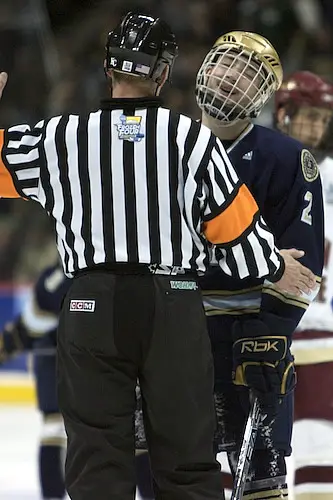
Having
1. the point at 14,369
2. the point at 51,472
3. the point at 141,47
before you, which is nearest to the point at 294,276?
the point at 141,47

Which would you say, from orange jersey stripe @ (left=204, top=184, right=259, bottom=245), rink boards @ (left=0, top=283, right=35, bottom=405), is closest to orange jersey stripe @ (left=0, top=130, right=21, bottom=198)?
orange jersey stripe @ (left=204, top=184, right=259, bottom=245)

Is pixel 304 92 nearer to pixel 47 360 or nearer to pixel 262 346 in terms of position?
pixel 262 346

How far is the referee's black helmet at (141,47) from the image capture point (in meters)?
2.37

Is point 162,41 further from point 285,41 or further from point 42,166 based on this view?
point 285,41

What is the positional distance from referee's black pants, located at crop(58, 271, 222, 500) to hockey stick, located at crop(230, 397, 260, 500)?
19 cm

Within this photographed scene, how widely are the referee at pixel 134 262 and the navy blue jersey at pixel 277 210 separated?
29cm

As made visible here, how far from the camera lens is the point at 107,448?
7.64 ft

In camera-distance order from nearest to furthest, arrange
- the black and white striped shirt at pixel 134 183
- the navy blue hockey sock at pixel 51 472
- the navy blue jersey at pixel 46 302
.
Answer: the black and white striped shirt at pixel 134 183 < the navy blue hockey sock at pixel 51 472 < the navy blue jersey at pixel 46 302

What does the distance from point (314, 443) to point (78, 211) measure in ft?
3.78

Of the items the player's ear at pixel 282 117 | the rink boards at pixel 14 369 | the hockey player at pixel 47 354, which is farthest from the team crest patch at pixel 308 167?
the rink boards at pixel 14 369

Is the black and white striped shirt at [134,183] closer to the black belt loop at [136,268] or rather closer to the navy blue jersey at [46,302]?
the black belt loop at [136,268]

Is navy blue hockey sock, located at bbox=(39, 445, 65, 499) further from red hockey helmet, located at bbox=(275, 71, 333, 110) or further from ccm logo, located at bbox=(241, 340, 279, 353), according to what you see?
ccm logo, located at bbox=(241, 340, 279, 353)

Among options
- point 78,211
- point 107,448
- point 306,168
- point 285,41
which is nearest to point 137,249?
point 78,211

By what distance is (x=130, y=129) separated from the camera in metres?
2.32
